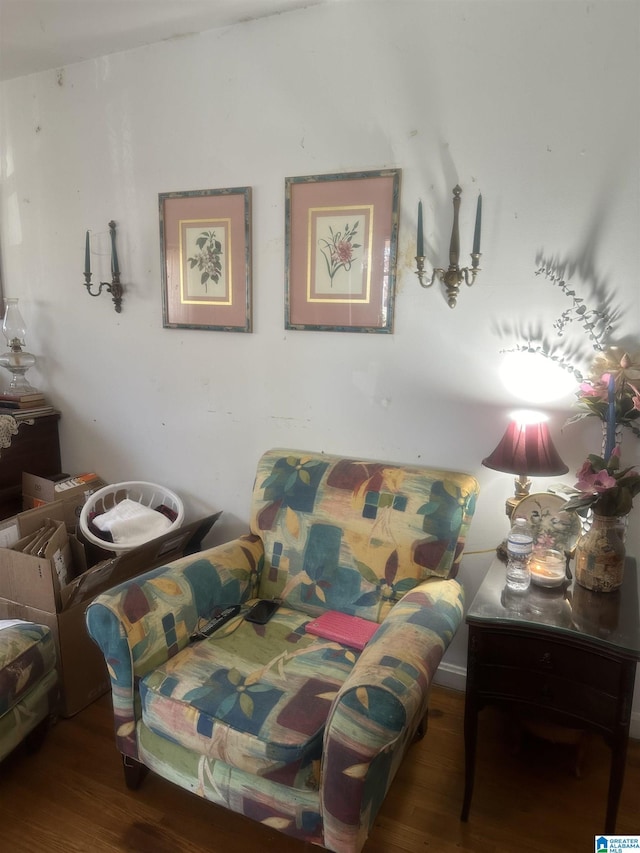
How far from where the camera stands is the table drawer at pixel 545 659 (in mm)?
1356

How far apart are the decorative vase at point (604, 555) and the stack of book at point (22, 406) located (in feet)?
7.60

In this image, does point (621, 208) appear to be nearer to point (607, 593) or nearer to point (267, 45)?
point (607, 593)

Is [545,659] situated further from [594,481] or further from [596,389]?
[596,389]

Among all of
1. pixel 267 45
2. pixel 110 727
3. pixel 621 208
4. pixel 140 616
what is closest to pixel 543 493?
pixel 621 208

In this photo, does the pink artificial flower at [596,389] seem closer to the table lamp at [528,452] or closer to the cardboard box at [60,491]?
the table lamp at [528,452]

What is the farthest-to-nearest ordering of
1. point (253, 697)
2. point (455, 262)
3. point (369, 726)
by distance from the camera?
1. point (455, 262)
2. point (253, 697)
3. point (369, 726)

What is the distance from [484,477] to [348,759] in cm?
104

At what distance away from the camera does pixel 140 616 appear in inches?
59.4

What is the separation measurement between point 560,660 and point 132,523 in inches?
62.5

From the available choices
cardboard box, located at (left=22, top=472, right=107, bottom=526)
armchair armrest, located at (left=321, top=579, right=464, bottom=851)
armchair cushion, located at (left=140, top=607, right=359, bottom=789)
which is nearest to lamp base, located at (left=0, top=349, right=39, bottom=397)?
cardboard box, located at (left=22, top=472, right=107, bottom=526)

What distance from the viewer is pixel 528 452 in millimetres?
1668

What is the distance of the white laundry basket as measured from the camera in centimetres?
214

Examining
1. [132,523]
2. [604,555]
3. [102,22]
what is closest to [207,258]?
[102,22]

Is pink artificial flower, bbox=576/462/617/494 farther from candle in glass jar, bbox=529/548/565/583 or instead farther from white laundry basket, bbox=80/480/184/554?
white laundry basket, bbox=80/480/184/554
